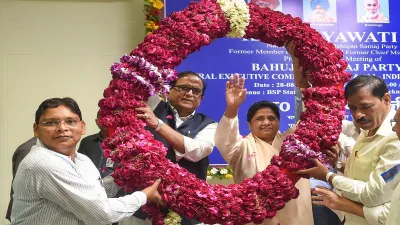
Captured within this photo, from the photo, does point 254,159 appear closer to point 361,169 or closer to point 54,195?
point 361,169

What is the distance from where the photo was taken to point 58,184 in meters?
2.06

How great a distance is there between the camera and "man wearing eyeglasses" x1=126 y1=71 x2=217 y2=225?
274 centimetres

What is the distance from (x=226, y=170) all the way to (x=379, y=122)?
195cm

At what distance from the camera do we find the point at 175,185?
8.33ft

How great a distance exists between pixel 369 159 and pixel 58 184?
156 cm

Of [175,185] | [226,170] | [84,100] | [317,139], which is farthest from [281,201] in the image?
[84,100]

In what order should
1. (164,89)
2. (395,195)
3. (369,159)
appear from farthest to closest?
(164,89) → (369,159) → (395,195)

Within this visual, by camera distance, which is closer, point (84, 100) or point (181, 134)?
point (181, 134)

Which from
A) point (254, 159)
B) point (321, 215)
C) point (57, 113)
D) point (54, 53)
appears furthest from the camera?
point (54, 53)

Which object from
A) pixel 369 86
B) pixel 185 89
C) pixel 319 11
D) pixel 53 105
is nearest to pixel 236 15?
pixel 185 89

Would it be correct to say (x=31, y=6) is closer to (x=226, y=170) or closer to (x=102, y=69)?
(x=102, y=69)

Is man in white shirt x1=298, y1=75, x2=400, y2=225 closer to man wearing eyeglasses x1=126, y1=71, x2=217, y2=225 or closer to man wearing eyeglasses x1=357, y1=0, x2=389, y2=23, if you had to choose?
man wearing eyeglasses x1=126, y1=71, x2=217, y2=225

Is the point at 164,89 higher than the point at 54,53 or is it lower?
lower

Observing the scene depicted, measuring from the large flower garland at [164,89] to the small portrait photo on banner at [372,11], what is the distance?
1.84 meters
